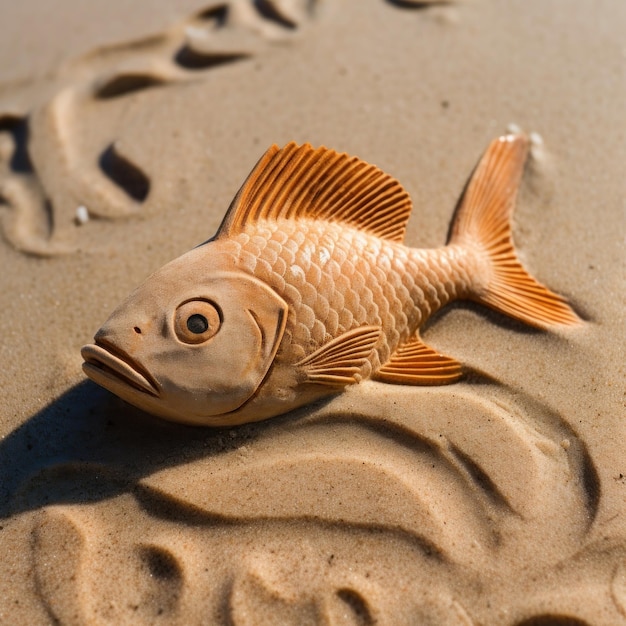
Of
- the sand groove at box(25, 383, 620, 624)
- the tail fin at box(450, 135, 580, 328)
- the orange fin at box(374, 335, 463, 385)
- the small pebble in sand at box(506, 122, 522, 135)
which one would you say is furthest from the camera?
the small pebble in sand at box(506, 122, 522, 135)

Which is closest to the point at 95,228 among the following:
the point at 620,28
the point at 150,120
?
the point at 150,120

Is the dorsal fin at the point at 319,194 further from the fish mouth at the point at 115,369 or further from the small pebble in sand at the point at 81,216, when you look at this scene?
the small pebble in sand at the point at 81,216

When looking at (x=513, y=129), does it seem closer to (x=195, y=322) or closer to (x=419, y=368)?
(x=419, y=368)

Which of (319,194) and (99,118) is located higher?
(319,194)

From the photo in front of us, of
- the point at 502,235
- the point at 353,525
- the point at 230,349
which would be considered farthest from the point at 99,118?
the point at 353,525

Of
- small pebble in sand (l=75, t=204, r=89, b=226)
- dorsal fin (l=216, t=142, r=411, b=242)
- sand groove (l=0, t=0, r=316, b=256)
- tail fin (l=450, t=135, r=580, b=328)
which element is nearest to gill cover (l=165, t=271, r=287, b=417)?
dorsal fin (l=216, t=142, r=411, b=242)

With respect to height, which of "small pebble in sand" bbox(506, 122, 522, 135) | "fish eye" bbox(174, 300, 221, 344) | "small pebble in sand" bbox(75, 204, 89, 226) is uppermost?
"small pebble in sand" bbox(506, 122, 522, 135)

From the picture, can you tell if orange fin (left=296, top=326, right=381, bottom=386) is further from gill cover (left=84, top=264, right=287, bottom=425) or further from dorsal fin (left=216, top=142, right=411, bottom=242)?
dorsal fin (left=216, top=142, right=411, bottom=242)
